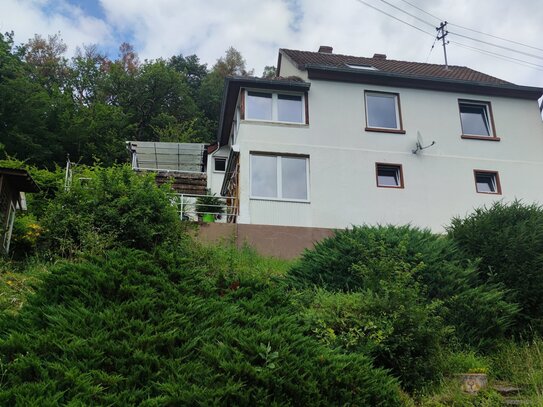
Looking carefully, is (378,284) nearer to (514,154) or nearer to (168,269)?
(168,269)

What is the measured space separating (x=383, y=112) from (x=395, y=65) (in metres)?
4.65

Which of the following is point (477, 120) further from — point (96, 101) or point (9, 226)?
point (96, 101)

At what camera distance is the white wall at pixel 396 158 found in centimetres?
1520

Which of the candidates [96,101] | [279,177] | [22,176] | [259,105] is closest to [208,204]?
[279,177]

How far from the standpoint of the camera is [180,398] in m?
4.25

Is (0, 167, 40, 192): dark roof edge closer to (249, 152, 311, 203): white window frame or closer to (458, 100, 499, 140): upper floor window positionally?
(249, 152, 311, 203): white window frame

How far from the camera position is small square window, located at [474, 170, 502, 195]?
1671cm

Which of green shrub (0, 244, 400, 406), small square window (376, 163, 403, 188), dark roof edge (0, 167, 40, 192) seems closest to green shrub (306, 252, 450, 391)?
green shrub (0, 244, 400, 406)

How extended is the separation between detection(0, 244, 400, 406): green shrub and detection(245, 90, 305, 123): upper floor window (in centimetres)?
1049

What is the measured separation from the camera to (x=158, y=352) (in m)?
4.87

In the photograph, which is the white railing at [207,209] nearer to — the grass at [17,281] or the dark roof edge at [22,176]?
the dark roof edge at [22,176]

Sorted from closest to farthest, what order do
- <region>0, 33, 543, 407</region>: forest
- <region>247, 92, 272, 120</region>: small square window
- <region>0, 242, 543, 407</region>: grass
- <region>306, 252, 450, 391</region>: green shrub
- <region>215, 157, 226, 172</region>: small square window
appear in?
<region>0, 33, 543, 407</region>: forest, <region>0, 242, 543, 407</region>: grass, <region>306, 252, 450, 391</region>: green shrub, <region>247, 92, 272, 120</region>: small square window, <region>215, 157, 226, 172</region>: small square window

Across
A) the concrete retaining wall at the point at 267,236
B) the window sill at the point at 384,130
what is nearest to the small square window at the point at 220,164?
the window sill at the point at 384,130

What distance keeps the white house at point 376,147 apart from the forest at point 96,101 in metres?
11.7
